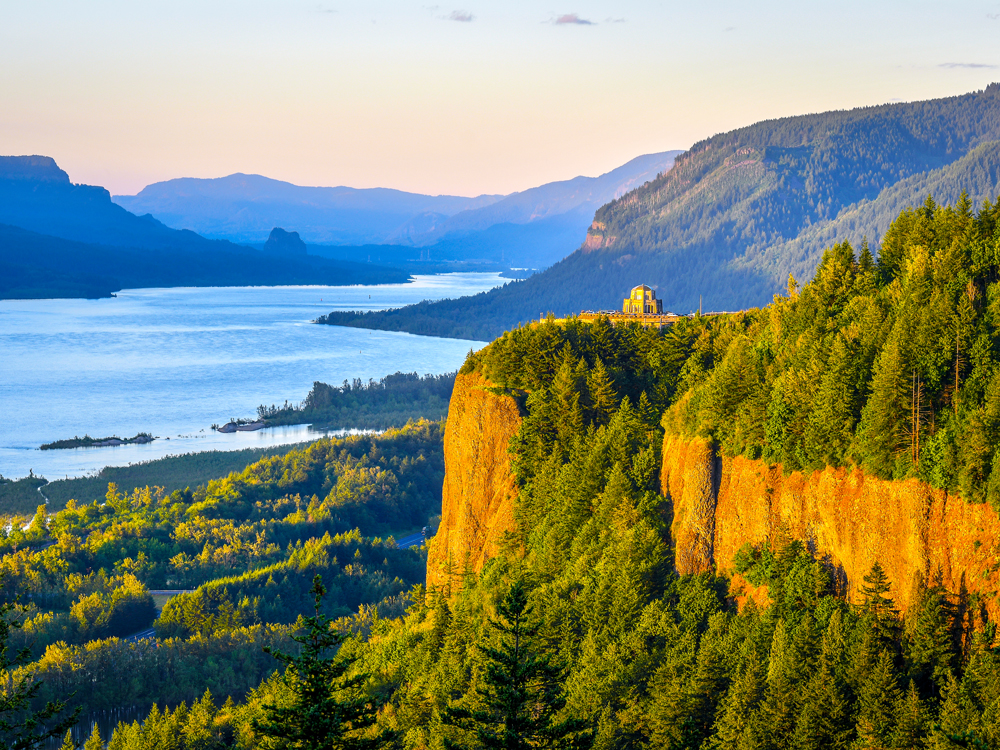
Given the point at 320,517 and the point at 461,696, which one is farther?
the point at 320,517

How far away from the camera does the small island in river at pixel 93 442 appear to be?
128 metres

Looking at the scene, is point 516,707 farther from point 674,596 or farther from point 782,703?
point 674,596

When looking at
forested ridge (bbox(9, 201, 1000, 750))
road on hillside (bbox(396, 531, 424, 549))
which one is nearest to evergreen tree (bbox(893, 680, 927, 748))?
forested ridge (bbox(9, 201, 1000, 750))

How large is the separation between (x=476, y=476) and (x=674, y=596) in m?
16.5

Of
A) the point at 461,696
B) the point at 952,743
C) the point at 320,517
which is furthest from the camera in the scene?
the point at 320,517

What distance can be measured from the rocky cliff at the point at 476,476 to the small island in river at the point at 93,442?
87.2 meters

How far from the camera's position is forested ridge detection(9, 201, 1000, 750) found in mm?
29453

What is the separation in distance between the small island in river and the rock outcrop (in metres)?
103

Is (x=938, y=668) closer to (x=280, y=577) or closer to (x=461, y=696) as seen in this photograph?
(x=461, y=696)

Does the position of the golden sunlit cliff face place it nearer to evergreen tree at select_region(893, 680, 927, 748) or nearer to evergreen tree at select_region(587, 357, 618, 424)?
evergreen tree at select_region(893, 680, 927, 748)

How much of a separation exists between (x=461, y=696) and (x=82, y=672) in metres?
24.4

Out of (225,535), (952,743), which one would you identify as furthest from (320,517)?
(952,743)

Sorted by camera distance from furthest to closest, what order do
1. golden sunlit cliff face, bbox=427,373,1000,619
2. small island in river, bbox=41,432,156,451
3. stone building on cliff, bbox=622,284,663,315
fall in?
small island in river, bbox=41,432,156,451 → stone building on cliff, bbox=622,284,663,315 → golden sunlit cliff face, bbox=427,373,1000,619

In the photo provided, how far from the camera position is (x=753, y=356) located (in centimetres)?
4294
